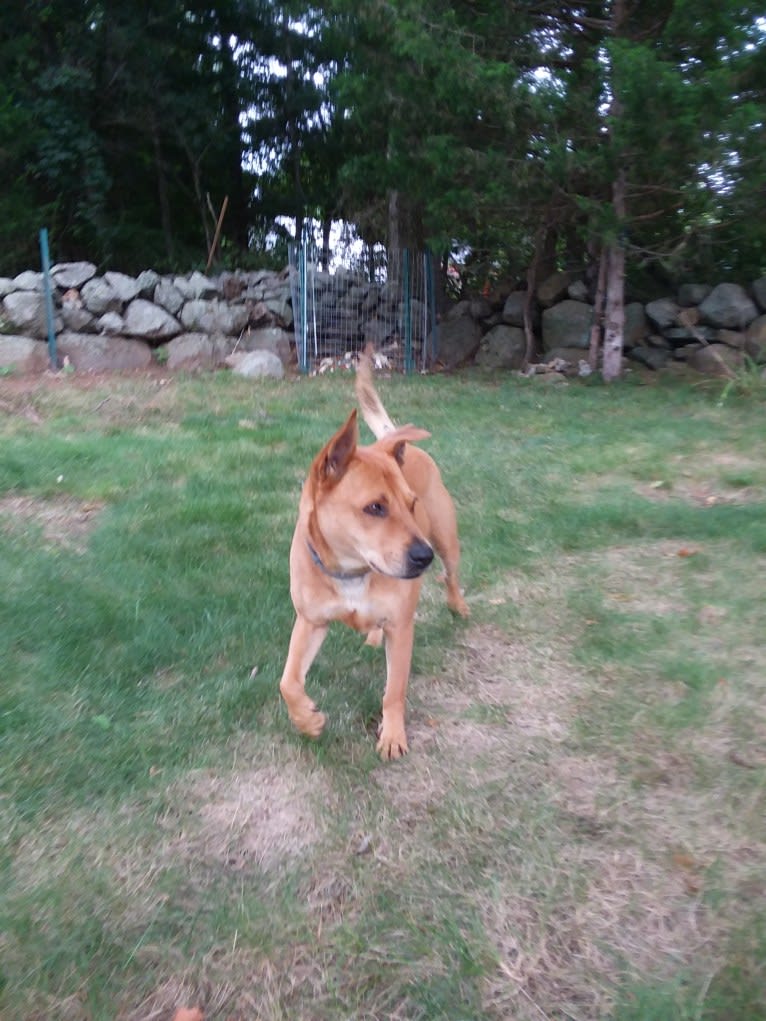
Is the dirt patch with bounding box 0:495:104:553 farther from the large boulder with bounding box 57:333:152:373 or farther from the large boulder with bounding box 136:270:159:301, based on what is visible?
the large boulder with bounding box 136:270:159:301

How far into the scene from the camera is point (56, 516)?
18.1ft

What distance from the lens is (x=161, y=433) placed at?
26.2 ft

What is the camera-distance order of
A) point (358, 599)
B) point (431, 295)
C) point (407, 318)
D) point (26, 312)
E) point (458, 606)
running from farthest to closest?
point (431, 295)
point (407, 318)
point (26, 312)
point (458, 606)
point (358, 599)

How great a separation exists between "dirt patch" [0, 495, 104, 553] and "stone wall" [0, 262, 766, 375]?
5761 mm

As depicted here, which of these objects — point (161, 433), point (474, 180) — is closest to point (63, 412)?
point (161, 433)

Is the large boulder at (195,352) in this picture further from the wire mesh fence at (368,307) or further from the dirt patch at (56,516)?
the dirt patch at (56,516)

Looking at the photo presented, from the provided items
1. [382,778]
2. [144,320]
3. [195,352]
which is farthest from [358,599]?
[144,320]

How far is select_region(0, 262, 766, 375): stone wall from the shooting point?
39.1 ft

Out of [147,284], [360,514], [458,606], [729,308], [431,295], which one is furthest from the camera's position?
[431,295]

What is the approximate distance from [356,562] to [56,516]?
3193 mm

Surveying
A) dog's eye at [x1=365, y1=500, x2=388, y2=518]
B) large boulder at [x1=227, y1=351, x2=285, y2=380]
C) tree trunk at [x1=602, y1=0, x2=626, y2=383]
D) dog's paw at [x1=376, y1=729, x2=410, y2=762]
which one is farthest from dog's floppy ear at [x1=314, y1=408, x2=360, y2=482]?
tree trunk at [x1=602, y1=0, x2=626, y2=383]

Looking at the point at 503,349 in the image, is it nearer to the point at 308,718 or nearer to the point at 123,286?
the point at 123,286

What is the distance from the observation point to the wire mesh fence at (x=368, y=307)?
13727 millimetres

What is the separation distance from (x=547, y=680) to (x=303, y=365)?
10.3 m
